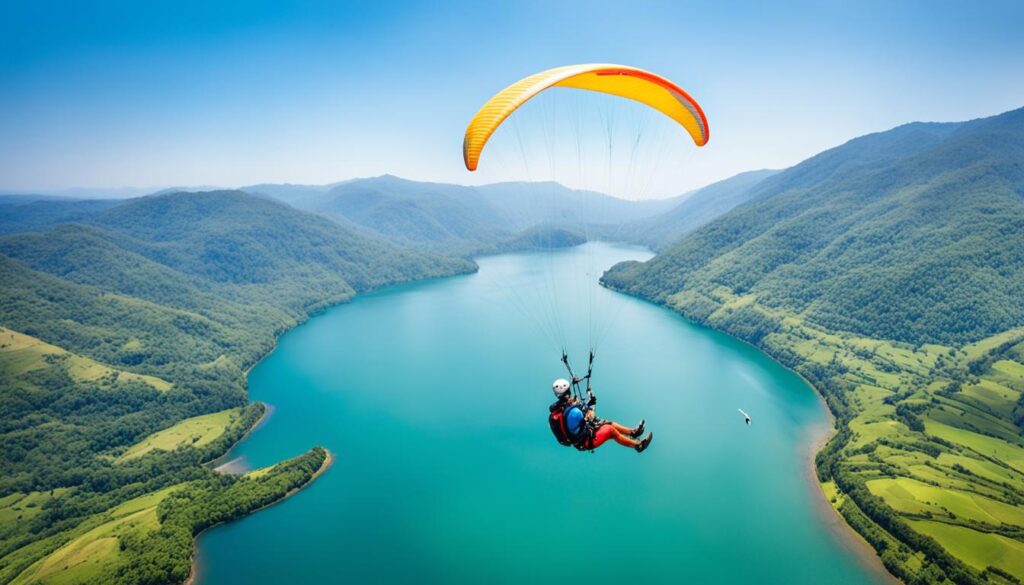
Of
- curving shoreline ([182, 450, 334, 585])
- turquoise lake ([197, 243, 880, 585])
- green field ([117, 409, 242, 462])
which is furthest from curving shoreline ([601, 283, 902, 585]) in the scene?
green field ([117, 409, 242, 462])

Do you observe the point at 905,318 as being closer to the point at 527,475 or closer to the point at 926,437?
the point at 926,437

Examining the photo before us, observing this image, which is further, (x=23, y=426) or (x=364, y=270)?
(x=364, y=270)

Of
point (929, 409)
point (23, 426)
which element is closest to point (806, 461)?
point (929, 409)

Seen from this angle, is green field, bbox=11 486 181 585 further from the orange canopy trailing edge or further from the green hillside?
the green hillside

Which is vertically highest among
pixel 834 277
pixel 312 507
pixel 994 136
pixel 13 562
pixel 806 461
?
pixel 994 136

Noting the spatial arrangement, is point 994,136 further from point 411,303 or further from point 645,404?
point 411,303

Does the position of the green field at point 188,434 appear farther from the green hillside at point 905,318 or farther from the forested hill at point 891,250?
the forested hill at point 891,250

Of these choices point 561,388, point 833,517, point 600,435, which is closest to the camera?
point 561,388

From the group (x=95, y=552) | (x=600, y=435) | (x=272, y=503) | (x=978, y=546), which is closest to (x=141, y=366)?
(x=95, y=552)
